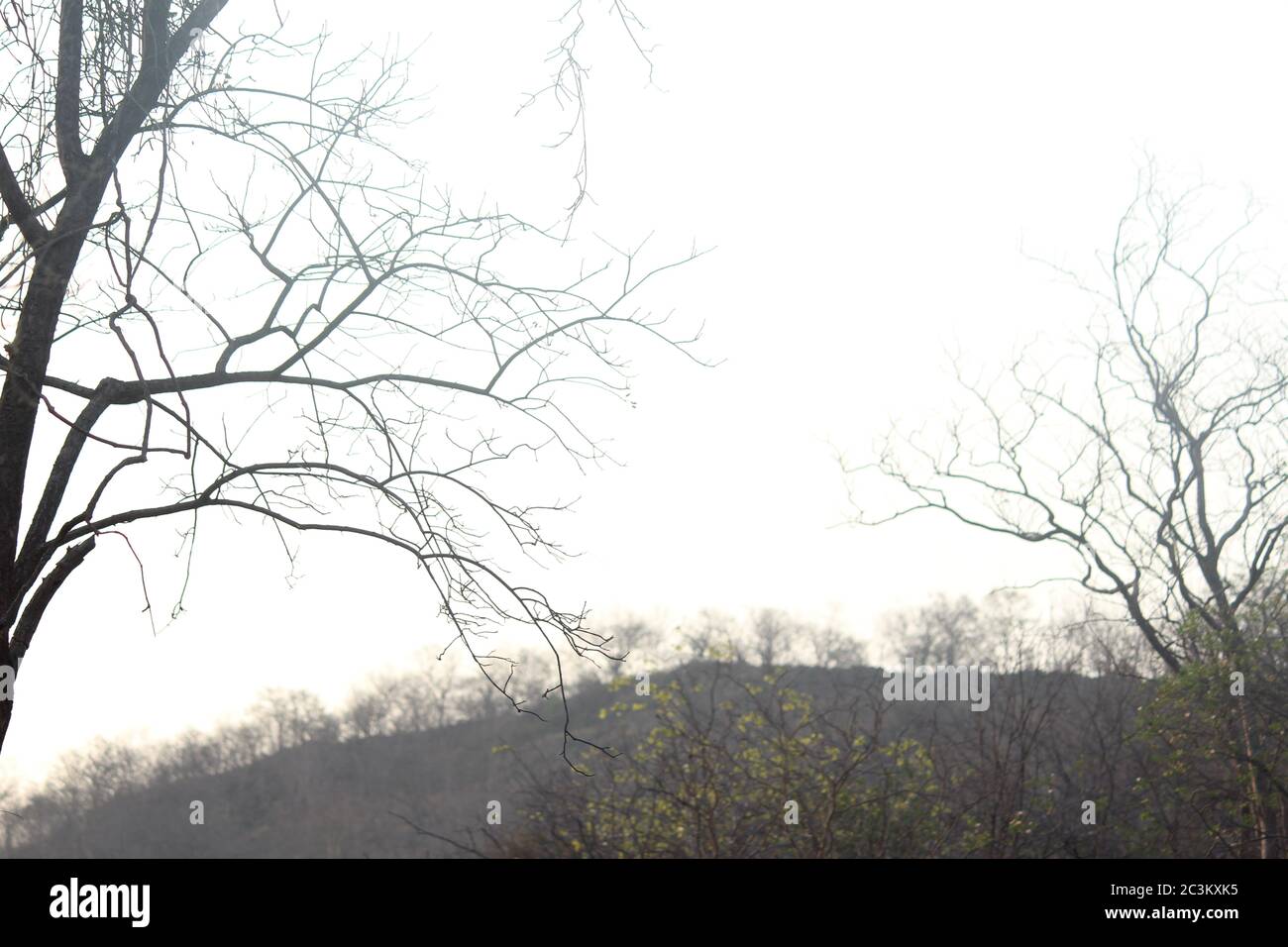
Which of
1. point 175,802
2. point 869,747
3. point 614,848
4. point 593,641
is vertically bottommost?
point 175,802

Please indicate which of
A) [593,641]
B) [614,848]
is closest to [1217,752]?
[614,848]

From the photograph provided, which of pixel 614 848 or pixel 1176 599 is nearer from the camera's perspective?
pixel 614 848

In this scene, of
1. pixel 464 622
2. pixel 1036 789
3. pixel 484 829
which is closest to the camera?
pixel 464 622

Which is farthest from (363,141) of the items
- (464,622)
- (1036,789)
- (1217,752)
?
(1217,752)

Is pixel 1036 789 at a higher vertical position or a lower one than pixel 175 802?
higher

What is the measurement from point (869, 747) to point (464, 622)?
5462 millimetres

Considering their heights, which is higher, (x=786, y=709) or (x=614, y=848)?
(x=786, y=709)

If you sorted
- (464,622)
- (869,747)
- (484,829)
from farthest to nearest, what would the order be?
(484,829) < (869,747) < (464,622)

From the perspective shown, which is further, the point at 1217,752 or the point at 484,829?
the point at 1217,752
